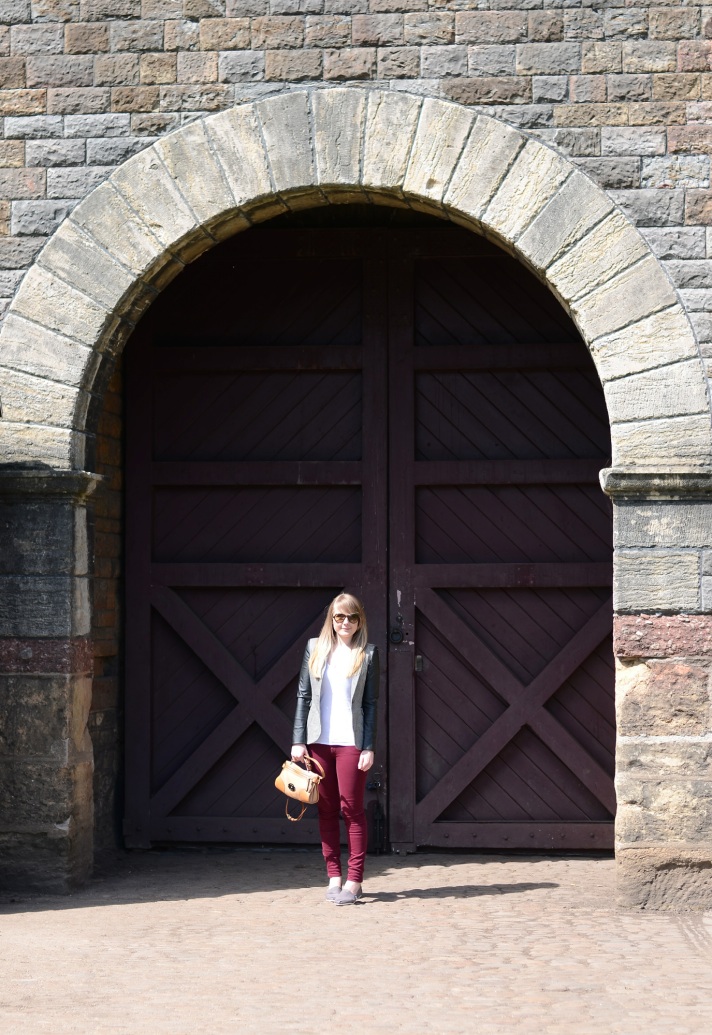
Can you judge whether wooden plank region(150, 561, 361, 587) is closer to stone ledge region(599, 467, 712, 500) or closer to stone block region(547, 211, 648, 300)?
stone ledge region(599, 467, 712, 500)

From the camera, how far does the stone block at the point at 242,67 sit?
6258 millimetres

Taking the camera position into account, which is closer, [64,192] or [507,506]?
[64,192]

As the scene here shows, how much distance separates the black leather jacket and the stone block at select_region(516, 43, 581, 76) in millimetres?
2812

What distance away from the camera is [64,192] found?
249 inches

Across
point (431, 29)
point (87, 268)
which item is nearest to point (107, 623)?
point (87, 268)

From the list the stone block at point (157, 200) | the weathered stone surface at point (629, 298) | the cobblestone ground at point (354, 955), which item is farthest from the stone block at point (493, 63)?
the cobblestone ground at point (354, 955)

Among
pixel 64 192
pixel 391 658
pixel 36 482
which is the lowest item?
pixel 391 658

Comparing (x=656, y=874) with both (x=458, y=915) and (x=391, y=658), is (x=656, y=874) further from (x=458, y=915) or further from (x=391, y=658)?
(x=391, y=658)

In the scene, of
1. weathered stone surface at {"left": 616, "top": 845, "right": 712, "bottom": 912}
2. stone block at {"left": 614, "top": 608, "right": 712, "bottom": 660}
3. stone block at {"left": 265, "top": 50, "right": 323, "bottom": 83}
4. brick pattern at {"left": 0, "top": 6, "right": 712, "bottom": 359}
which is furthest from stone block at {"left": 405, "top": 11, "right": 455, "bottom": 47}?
weathered stone surface at {"left": 616, "top": 845, "right": 712, "bottom": 912}

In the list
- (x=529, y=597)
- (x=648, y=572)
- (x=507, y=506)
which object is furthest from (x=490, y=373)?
(x=648, y=572)

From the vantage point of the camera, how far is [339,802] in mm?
6184

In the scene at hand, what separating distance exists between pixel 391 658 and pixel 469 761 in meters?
0.70

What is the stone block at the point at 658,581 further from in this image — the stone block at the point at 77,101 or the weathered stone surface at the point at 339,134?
the stone block at the point at 77,101

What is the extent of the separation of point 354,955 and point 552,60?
161 inches
